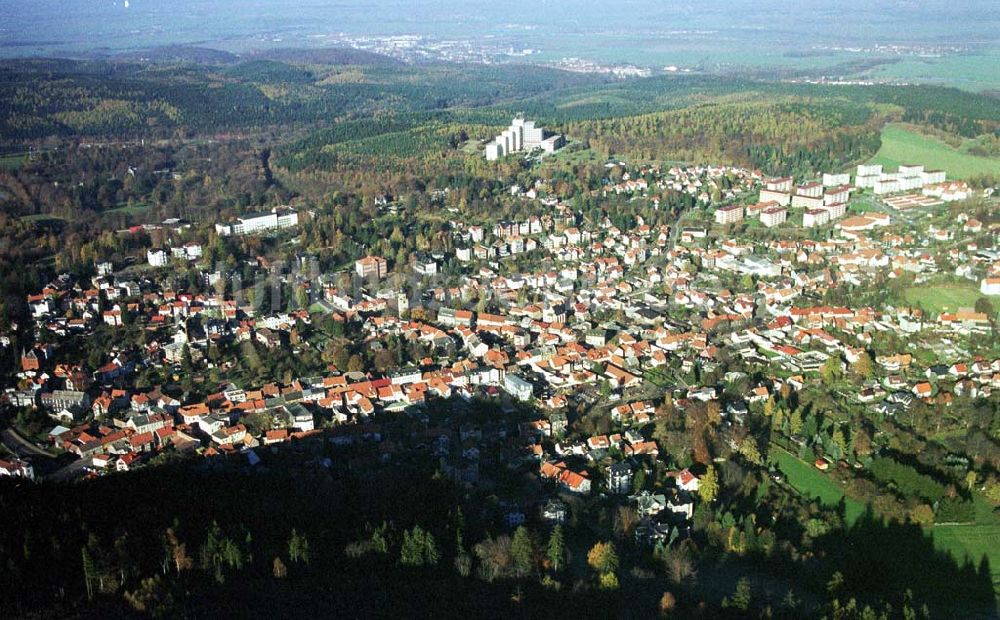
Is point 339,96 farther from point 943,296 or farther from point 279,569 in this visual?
point 279,569

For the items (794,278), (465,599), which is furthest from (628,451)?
(794,278)

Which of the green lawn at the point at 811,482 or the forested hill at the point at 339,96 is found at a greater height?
the forested hill at the point at 339,96

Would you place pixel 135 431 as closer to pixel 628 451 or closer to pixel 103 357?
pixel 103 357

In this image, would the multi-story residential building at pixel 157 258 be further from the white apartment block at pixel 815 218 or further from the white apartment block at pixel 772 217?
the white apartment block at pixel 815 218

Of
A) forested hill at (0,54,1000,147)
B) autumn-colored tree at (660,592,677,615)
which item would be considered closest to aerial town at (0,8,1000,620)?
autumn-colored tree at (660,592,677,615)

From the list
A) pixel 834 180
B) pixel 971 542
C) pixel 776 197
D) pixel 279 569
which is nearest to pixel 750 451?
pixel 971 542

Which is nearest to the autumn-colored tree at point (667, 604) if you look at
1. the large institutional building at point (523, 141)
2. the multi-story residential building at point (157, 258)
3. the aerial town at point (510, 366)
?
the aerial town at point (510, 366)

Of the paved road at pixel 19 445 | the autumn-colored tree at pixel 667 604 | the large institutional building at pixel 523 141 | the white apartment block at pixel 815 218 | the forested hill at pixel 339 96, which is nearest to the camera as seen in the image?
the autumn-colored tree at pixel 667 604
